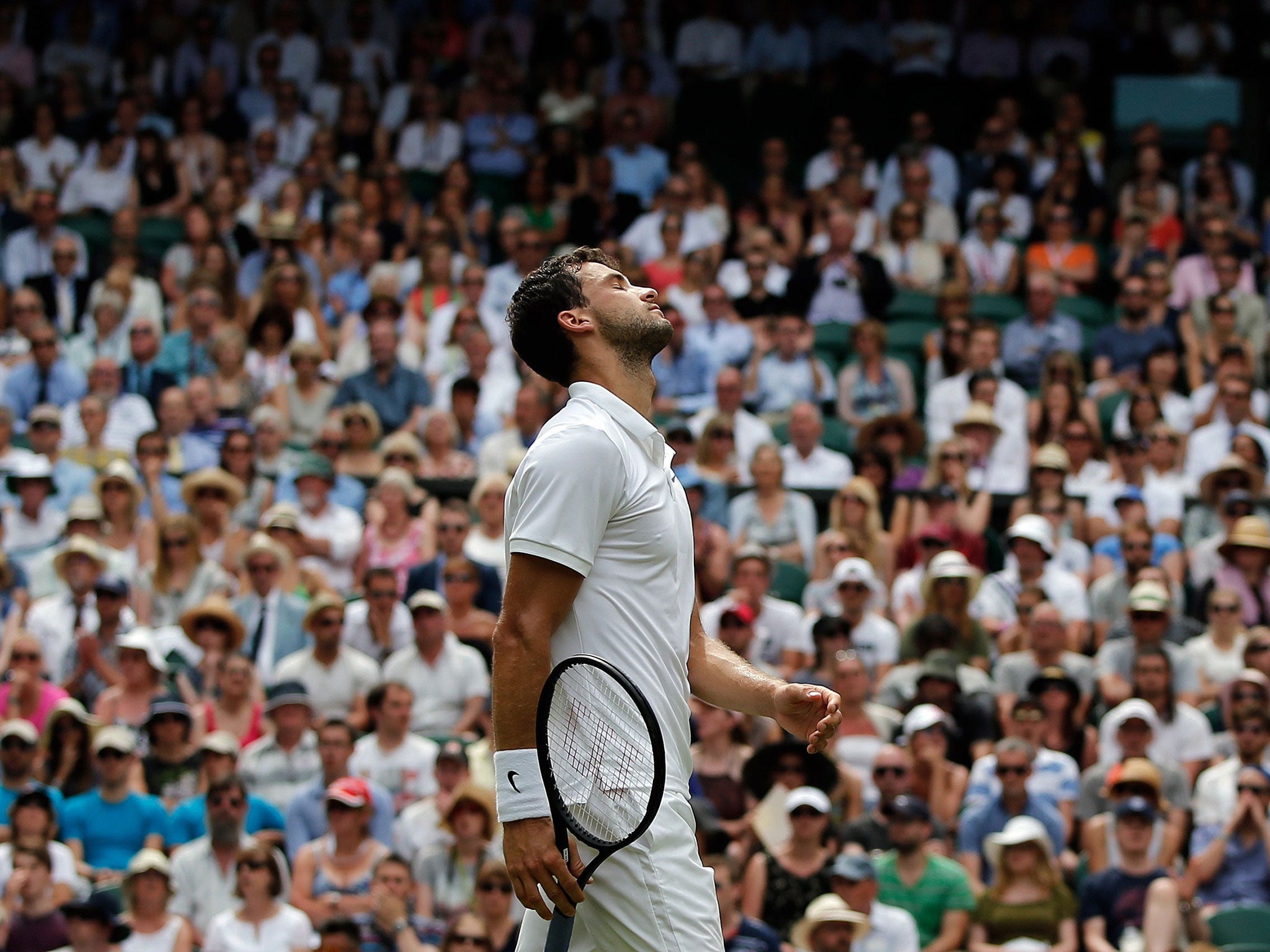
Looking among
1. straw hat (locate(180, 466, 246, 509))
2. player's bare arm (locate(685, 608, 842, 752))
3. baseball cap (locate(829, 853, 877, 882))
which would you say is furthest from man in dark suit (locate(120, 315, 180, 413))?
player's bare arm (locate(685, 608, 842, 752))

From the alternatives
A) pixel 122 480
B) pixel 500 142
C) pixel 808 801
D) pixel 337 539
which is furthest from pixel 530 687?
pixel 500 142

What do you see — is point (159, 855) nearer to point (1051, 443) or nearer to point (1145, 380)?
point (1051, 443)

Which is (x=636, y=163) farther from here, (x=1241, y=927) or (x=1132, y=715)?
(x=1241, y=927)

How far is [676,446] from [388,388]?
7.21ft

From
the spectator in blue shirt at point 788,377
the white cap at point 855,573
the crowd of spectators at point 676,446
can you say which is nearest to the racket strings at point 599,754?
the crowd of spectators at point 676,446

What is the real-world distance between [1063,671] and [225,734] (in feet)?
13.5

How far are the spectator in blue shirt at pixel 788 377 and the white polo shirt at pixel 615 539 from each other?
8.94 m

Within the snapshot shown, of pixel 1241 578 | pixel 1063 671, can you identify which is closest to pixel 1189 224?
pixel 1241 578

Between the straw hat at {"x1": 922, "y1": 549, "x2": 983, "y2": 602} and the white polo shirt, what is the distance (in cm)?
639

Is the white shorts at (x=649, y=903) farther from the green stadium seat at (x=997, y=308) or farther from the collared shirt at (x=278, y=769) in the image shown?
the green stadium seat at (x=997, y=308)

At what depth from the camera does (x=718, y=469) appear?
38.6 feet

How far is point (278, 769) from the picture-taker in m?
9.60

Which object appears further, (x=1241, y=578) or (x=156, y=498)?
(x=156, y=498)

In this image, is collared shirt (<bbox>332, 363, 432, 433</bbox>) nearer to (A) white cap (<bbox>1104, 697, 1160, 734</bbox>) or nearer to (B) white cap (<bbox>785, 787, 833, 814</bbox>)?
(B) white cap (<bbox>785, 787, 833, 814</bbox>)
